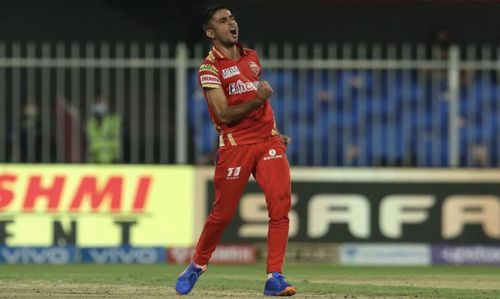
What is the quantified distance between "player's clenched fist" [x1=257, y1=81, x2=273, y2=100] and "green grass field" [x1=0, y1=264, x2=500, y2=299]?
154cm

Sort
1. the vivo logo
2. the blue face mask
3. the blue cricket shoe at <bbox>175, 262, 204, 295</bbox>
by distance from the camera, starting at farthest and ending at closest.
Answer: the blue face mask, the vivo logo, the blue cricket shoe at <bbox>175, 262, 204, 295</bbox>

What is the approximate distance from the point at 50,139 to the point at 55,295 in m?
6.53

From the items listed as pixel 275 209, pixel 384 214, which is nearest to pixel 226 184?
pixel 275 209

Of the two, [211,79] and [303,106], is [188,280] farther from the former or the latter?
[303,106]

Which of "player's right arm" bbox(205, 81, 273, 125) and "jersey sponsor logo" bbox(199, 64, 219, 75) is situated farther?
"jersey sponsor logo" bbox(199, 64, 219, 75)

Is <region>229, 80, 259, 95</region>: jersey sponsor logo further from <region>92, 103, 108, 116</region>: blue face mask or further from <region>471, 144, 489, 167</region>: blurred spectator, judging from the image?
<region>471, 144, 489, 167</region>: blurred spectator

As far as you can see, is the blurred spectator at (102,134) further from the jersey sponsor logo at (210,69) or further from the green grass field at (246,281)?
the jersey sponsor logo at (210,69)

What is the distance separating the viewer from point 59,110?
53.4ft

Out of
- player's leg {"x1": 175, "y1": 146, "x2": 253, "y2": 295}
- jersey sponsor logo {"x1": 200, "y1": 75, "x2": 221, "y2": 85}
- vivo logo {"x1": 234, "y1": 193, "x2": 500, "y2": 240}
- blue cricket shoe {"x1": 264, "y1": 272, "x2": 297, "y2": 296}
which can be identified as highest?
jersey sponsor logo {"x1": 200, "y1": 75, "x2": 221, "y2": 85}

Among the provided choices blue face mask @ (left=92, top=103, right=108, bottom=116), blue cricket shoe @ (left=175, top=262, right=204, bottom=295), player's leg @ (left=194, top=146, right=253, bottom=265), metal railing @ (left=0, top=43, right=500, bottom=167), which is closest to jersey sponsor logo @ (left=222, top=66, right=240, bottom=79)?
player's leg @ (left=194, top=146, right=253, bottom=265)

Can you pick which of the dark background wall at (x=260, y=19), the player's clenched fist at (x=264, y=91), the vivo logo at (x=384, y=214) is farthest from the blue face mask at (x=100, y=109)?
the player's clenched fist at (x=264, y=91)

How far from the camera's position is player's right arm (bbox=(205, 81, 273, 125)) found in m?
8.72

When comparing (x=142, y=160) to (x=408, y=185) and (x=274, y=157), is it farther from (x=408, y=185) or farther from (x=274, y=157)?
(x=274, y=157)

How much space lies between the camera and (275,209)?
28.9ft
